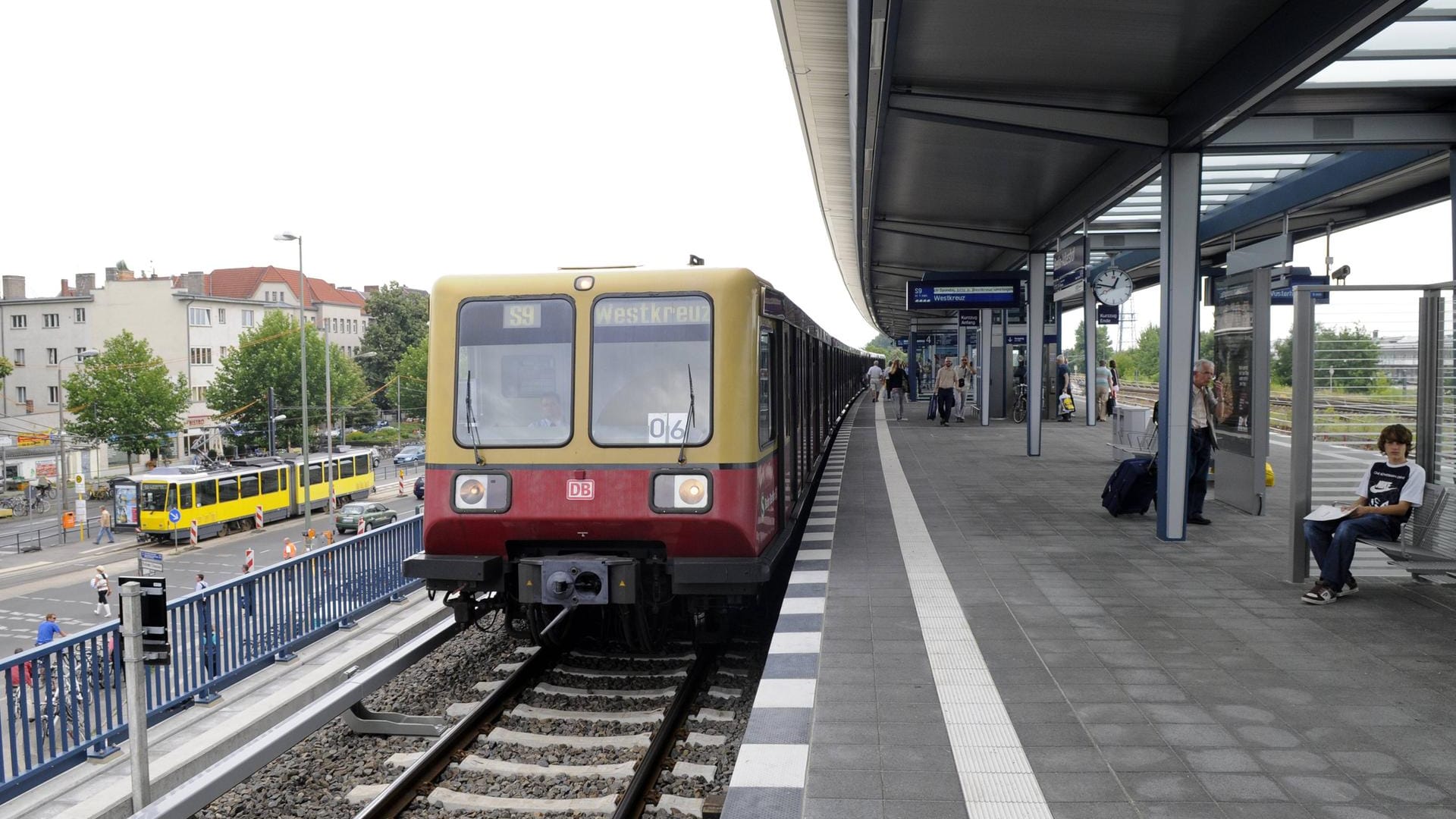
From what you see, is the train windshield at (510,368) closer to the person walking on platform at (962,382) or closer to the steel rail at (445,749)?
the steel rail at (445,749)

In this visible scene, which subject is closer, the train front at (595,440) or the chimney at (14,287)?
the train front at (595,440)

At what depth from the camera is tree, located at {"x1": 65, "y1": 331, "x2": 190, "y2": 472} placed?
54.2m

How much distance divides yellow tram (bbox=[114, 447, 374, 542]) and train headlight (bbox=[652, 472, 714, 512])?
35535 mm

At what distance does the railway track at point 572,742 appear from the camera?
17.9 ft

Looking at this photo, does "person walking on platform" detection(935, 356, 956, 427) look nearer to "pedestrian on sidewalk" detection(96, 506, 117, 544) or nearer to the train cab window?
the train cab window

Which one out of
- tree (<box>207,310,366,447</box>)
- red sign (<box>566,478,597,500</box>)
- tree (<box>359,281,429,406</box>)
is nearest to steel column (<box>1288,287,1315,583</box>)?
red sign (<box>566,478,597,500</box>)

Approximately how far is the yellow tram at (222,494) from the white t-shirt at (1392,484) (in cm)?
3755

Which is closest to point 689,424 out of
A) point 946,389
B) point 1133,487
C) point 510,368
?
point 510,368

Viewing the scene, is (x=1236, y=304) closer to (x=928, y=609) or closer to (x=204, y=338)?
(x=928, y=609)

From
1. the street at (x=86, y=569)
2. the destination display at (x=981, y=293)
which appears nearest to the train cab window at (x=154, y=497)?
the street at (x=86, y=569)

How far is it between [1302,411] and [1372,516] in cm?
87

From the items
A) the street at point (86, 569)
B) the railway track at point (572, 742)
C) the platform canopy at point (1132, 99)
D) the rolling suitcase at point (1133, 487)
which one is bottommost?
the street at point (86, 569)

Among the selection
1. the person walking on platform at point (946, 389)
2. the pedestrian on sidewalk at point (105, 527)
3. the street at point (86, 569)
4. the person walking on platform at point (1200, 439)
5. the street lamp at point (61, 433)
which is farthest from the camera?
the street lamp at point (61, 433)

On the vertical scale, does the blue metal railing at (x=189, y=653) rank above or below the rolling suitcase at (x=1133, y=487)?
below
